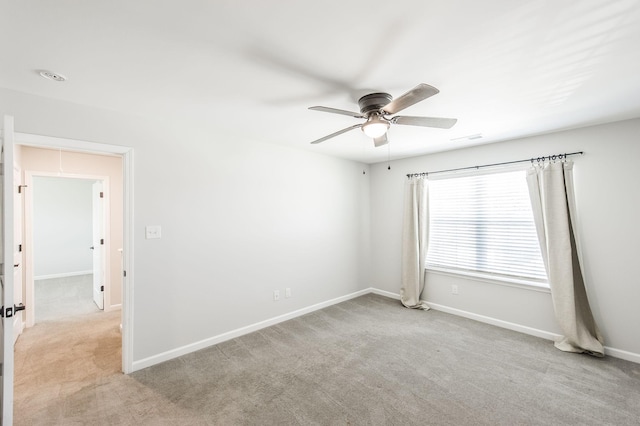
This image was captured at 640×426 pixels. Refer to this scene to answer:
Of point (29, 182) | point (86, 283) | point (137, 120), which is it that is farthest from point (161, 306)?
point (86, 283)

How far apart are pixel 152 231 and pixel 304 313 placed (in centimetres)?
235

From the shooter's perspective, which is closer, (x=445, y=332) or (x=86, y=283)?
(x=445, y=332)

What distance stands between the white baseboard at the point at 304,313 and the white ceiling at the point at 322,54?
2402mm

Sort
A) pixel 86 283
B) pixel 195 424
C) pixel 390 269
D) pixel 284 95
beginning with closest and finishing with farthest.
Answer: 1. pixel 195 424
2. pixel 284 95
3. pixel 390 269
4. pixel 86 283

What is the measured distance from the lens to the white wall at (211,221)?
2.55 metres

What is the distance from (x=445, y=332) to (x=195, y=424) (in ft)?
9.43

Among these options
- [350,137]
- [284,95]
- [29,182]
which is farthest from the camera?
[29,182]

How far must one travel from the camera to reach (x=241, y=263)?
10.9 ft

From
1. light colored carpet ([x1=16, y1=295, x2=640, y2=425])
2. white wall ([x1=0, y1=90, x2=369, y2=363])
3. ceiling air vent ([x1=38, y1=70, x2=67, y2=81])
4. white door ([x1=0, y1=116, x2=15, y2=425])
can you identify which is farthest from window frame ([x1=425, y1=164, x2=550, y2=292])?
white door ([x1=0, y1=116, x2=15, y2=425])

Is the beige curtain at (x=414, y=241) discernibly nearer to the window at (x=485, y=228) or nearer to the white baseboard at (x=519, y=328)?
the window at (x=485, y=228)

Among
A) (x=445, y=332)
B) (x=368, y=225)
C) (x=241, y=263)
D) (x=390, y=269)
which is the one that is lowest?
(x=445, y=332)

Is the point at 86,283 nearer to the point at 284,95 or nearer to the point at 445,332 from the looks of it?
the point at 284,95

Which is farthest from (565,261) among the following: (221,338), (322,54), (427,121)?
(221,338)

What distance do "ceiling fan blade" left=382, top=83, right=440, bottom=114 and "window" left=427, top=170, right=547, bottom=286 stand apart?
98.6 inches
